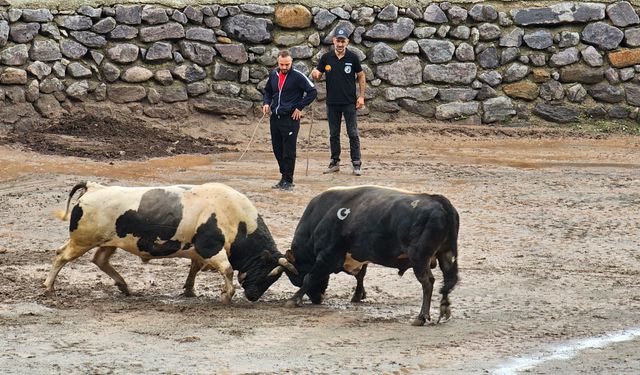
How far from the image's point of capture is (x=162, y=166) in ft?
61.6

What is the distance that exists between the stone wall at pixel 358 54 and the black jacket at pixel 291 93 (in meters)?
4.24

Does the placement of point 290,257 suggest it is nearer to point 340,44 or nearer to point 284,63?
point 284,63

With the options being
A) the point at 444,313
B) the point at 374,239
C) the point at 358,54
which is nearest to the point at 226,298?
the point at 374,239

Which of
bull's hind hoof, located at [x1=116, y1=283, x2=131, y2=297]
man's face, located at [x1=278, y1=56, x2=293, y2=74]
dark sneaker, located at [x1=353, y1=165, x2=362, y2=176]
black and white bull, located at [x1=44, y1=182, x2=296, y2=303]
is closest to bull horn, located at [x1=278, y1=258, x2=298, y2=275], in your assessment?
black and white bull, located at [x1=44, y1=182, x2=296, y2=303]

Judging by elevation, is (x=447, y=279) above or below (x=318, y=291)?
above

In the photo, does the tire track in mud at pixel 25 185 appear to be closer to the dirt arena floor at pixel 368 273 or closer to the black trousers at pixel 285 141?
the dirt arena floor at pixel 368 273

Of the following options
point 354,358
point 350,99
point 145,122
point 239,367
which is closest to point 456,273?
point 354,358

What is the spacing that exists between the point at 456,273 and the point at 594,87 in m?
12.1

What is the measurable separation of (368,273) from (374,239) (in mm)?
1899

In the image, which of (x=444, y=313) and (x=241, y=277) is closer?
(x=444, y=313)

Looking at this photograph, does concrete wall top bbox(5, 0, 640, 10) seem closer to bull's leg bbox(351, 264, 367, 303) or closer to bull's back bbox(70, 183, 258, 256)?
bull's back bbox(70, 183, 258, 256)

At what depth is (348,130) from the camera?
1917cm

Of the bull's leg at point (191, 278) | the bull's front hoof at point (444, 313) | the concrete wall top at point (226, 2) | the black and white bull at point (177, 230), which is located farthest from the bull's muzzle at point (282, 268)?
the concrete wall top at point (226, 2)

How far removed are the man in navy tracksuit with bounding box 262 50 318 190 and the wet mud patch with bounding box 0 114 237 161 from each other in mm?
2635
